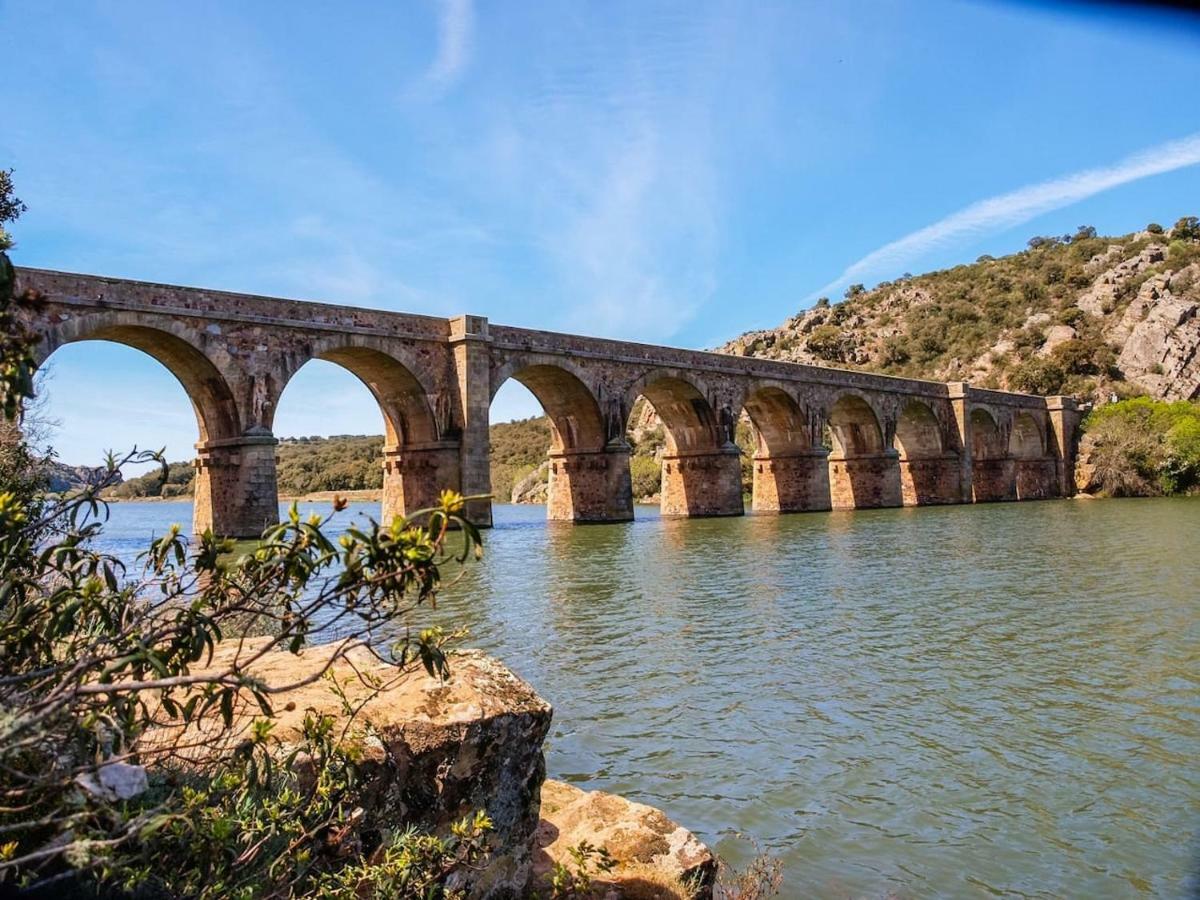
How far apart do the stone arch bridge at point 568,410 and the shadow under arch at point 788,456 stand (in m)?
0.07

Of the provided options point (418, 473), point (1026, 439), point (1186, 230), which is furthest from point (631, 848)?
point (1186, 230)

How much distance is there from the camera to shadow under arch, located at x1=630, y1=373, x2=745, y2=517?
37688 mm

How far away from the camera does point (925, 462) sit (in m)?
50.9

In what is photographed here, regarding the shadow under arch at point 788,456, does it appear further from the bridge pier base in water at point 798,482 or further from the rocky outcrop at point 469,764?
the rocky outcrop at point 469,764

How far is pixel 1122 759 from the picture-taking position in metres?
6.25

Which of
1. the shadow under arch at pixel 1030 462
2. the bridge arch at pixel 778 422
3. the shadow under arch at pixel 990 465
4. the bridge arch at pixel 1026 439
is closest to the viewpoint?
the bridge arch at pixel 778 422

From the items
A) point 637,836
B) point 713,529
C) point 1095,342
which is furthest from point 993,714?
point 1095,342

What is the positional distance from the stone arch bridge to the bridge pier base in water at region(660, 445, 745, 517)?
7 cm

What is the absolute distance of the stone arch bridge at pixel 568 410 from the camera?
23.5m

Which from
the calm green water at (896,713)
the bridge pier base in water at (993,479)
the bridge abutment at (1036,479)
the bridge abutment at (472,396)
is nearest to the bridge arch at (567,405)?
the bridge abutment at (472,396)

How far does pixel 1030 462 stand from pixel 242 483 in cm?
4867

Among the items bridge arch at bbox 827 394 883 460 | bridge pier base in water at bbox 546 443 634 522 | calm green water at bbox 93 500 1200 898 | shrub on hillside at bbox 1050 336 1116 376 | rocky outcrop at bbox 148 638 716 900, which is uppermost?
shrub on hillside at bbox 1050 336 1116 376

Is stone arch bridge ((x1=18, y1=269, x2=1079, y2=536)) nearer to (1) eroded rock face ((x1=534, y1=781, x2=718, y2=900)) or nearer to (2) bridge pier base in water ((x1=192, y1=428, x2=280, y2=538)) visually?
(2) bridge pier base in water ((x1=192, y1=428, x2=280, y2=538))

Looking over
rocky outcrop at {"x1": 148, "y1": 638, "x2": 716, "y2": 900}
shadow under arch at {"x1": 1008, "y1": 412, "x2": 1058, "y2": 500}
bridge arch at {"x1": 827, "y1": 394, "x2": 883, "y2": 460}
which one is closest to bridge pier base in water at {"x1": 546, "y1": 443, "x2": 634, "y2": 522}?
bridge arch at {"x1": 827, "y1": 394, "x2": 883, "y2": 460}
